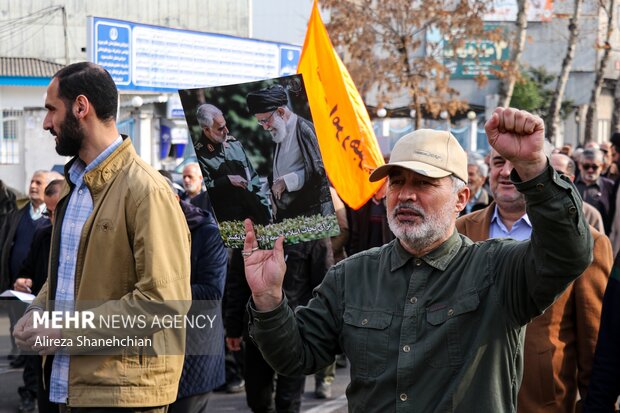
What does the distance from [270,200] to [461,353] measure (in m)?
0.89

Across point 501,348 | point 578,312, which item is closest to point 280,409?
point 578,312

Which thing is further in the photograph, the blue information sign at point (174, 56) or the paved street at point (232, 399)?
the blue information sign at point (174, 56)

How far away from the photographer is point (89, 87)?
Answer: 4.04m

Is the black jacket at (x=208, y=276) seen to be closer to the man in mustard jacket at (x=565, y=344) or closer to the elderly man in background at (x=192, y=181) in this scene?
the man in mustard jacket at (x=565, y=344)

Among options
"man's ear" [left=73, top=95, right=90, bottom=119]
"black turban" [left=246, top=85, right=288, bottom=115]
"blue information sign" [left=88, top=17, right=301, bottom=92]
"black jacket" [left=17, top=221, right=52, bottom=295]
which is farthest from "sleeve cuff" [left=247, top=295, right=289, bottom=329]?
"blue information sign" [left=88, top=17, right=301, bottom=92]

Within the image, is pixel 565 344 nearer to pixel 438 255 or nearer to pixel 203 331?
pixel 438 255

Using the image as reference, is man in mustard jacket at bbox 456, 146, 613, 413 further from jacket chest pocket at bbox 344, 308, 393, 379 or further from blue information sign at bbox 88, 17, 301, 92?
blue information sign at bbox 88, 17, 301, 92

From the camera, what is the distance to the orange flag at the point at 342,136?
728 centimetres

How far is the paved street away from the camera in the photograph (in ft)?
28.5

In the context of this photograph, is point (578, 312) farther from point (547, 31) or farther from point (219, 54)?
point (547, 31)

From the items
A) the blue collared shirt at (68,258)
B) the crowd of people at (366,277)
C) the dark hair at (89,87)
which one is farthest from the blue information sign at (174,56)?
the blue collared shirt at (68,258)

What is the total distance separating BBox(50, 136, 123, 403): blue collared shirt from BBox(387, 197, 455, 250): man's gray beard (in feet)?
4.54

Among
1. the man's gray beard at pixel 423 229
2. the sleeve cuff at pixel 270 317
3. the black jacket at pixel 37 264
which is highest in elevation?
the man's gray beard at pixel 423 229

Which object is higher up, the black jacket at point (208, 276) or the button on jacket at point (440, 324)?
the button on jacket at point (440, 324)
